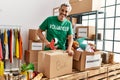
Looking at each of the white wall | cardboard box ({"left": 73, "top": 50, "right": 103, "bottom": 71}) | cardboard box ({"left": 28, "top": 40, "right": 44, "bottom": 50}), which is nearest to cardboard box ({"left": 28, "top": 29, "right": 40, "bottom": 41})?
cardboard box ({"left": 28, "top": 40, "right": 44, "bottom": 50})

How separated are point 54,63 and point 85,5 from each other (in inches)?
79.1

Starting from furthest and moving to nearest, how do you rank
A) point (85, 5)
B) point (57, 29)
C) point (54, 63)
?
point (85, 5), point (57, 29), point (54, 63)

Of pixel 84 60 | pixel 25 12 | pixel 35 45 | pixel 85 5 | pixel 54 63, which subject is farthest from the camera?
pixel 25 12

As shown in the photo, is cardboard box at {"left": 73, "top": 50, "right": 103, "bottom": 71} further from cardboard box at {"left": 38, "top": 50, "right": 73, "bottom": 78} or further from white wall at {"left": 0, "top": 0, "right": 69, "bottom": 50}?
white wall at {"left": 0, "top": 0, "right": 69, "bottom": 50}

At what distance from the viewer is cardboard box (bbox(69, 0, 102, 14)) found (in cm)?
313

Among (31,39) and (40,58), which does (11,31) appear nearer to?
(31,39)

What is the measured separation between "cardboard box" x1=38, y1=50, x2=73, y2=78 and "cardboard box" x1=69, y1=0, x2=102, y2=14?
171cm

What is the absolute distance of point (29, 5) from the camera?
13.4 feet

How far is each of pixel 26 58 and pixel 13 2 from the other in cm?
140

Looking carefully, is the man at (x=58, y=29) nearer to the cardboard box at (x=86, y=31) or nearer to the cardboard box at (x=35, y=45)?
the cardboard box at (x=86, y=31)

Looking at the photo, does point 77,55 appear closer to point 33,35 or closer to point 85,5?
point 85,5

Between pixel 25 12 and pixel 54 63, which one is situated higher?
pixel 25 12

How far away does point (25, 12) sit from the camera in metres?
4.03

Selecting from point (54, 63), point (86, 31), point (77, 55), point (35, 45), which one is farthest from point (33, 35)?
point (54, 63)
